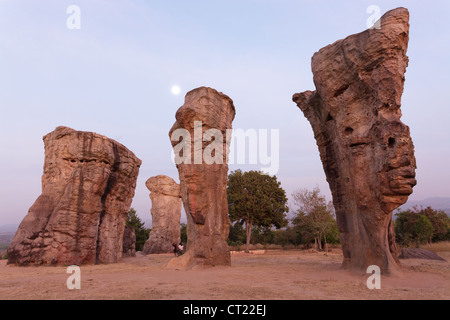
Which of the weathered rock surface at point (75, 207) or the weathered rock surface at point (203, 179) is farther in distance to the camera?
the weathered rock surface at point (75, 207)

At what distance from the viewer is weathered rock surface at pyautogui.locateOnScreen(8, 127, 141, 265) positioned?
13.3 meters

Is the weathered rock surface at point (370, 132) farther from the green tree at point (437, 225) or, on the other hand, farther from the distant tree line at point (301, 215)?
the green tree at point (437, 225)

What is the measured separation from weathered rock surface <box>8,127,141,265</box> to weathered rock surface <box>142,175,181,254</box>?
9.62 metres

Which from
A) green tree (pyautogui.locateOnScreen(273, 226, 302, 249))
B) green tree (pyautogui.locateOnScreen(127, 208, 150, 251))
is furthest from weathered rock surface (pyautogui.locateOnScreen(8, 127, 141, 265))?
green tree (pyautogui.locateOnScreen(273, 226, 302, 249))

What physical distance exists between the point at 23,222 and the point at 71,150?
4077 mm

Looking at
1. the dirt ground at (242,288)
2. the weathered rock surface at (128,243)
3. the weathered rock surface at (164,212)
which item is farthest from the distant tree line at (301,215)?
the dirt ground at (242,288)

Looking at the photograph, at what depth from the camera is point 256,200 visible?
1046 inches

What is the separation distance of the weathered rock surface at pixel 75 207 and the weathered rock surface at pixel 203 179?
17.2ft

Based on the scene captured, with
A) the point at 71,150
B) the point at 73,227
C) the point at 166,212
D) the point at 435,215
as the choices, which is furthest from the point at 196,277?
the point at 435,215

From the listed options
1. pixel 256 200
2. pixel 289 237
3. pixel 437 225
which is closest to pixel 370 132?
pixel 256 200

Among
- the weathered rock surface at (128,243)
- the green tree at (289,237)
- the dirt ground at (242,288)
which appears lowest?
the green tree at (289,237)

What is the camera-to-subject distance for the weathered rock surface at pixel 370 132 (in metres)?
8.70

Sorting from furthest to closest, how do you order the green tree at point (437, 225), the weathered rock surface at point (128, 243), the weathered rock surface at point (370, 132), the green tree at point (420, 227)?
1. the green tree at point (437, 225)
2. the green tree at point (420, 227)
3. the weathered rock surface at point (128, 243)
4. the weathered rock surface at point (370, 132)
